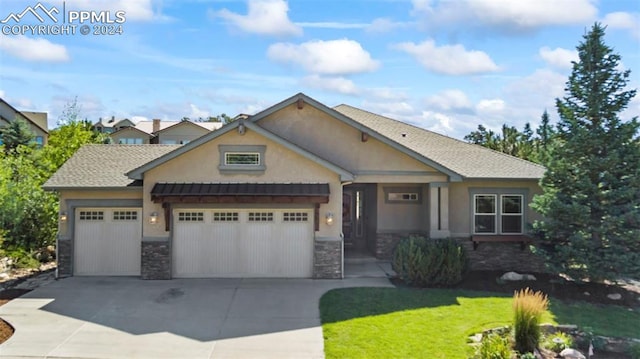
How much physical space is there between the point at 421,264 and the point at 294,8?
324 inches

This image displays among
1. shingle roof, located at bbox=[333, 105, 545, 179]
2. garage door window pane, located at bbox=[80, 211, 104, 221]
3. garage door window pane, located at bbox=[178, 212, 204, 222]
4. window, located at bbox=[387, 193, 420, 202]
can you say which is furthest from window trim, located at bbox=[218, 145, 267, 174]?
window, located at bbox=[387, 193, 420, 202]

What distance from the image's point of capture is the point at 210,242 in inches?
543

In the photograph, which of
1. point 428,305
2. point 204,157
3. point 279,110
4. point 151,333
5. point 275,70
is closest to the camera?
point 151,333

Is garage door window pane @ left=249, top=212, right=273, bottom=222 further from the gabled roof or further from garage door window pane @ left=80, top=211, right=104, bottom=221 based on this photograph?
garage door window pane @ left=80, top=211, right=104, bottom=221

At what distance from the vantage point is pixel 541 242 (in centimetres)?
1429

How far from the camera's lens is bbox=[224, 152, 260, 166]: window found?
45.2 ft

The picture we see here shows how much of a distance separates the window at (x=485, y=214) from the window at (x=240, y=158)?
7.99 metres

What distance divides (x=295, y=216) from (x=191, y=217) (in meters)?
3.19

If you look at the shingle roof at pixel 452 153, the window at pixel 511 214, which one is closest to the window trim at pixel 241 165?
the shingle roof at pixel 452 153

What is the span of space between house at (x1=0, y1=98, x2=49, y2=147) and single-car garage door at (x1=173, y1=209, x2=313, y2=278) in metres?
41.5

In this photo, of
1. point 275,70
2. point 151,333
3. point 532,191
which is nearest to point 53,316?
point 151,333

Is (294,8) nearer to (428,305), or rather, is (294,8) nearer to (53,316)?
(428,305)

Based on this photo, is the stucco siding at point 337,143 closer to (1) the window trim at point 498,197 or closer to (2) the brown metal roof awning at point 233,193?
(1) the window trim at point 498,197

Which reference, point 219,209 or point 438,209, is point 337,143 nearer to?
point 438,209
